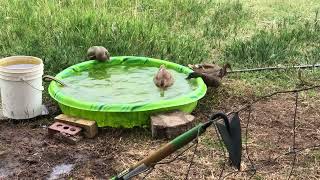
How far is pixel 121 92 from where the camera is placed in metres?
4.87

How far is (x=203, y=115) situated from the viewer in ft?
15.4

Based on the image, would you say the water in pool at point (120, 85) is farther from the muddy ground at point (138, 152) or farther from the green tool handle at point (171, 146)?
the green tool handle at point (171, 146)

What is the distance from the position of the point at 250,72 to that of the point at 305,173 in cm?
203

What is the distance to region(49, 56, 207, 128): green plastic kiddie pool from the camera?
4.27 meters

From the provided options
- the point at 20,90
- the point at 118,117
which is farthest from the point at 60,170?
the point at 20,90

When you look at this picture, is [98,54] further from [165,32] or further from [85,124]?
[165,32]

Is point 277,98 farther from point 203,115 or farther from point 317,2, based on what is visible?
point 317,2

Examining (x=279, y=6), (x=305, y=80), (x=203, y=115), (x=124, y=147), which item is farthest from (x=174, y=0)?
(x=124, y=147)

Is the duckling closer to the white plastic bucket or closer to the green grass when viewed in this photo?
the green grass

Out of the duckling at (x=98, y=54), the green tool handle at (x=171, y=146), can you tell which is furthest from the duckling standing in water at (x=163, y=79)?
the green tool handle at (x=171, y=146)

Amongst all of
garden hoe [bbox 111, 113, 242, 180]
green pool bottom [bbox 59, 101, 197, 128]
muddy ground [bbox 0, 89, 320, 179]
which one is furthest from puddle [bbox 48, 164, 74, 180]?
garden hoe [bbox 111, 113, 242, 180]

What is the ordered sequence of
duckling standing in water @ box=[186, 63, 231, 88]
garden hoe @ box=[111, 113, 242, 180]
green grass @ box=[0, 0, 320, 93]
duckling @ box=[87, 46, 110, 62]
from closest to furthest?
garden hoe @ box=[111, 113, 242, 180], duckling standing in water @ box=[186, 63, 231, 88], duckling @ box=[87, 46, 110, 62], green grass @ box=[0, 0, 320, 93]

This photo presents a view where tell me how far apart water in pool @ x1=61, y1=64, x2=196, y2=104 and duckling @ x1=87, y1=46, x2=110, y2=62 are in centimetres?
9

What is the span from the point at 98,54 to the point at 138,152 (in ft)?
5.25
